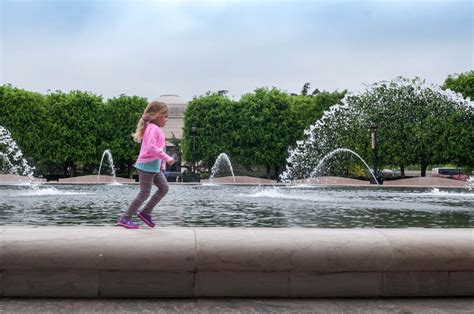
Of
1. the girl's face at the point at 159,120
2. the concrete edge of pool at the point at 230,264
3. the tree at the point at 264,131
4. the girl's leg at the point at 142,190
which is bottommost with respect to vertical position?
the concrete edge of pool at the point at 230,264

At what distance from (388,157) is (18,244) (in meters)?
42.1

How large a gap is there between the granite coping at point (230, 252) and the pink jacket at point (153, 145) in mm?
1210

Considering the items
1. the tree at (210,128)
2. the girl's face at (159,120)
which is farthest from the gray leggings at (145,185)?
the tree at (210,128)

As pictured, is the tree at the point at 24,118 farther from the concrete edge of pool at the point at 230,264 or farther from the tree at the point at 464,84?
the concrete edge of pool at the point at 230,264

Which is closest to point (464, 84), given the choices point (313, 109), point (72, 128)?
point (313, 109)

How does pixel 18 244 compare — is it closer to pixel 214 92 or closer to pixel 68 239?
pixel 68 239

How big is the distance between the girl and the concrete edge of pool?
1.17m

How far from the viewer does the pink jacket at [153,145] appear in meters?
5.61

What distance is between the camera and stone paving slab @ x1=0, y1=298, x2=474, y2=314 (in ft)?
13.8

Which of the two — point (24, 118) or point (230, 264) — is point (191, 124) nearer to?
point (24, 118)

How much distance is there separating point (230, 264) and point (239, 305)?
327 mm

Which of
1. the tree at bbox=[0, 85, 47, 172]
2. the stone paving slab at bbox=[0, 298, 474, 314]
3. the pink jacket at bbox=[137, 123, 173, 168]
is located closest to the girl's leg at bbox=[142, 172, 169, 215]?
the pink jacket at bbox=[137, 123, 173, 168]

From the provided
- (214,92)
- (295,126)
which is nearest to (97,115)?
(214,92)

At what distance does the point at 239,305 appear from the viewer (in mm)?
4367
